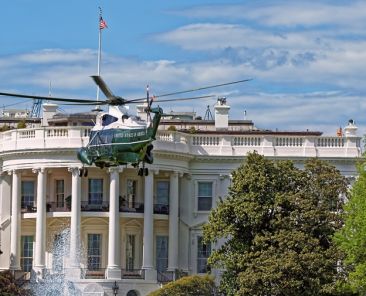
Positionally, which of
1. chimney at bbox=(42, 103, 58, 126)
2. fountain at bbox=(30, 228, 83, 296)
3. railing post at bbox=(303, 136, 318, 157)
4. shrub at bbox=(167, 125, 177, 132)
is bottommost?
fountain at bbox=(30, 228, 83, 296)

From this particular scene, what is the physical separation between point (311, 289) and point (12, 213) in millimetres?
29103

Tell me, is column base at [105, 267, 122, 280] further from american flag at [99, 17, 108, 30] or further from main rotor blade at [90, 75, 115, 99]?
main rotor blade at [90, 75, 115, 99]

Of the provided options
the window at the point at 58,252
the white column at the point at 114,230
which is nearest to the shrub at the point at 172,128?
the white column at the point at 114,230

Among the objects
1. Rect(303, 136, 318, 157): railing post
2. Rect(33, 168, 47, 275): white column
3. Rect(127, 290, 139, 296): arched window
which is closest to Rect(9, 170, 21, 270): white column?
Rect(33, 168, 47, 275): white column

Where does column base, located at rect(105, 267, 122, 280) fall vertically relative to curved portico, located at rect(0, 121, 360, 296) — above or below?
below

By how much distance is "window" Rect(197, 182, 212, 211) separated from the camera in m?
140

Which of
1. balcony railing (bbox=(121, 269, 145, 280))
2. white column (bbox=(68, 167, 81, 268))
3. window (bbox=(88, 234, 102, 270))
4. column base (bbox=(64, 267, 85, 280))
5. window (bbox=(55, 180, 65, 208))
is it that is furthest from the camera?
window (bbox=(55, 180, 65, 208))

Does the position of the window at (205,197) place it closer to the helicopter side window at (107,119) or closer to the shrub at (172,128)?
the shrub at (172,128)

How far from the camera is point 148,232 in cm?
13638

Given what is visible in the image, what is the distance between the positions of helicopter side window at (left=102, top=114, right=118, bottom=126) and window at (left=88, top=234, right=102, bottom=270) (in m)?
38.5

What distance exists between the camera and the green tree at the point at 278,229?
116m

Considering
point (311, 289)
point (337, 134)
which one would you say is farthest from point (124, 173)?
point (311, 289)

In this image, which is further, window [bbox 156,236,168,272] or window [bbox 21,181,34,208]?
window [bbox 21,181,34,208]

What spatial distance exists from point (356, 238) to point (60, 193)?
31797 millimetres
